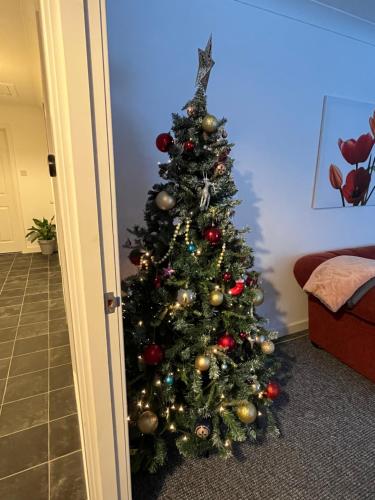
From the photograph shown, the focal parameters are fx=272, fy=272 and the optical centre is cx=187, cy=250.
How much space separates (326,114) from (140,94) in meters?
1.50

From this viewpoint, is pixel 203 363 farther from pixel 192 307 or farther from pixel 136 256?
pixel 136 256

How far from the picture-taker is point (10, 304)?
2.81m

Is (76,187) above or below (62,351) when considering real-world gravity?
above

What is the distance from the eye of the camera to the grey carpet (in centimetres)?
117

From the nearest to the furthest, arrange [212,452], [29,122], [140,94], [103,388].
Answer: [103,388] < [212,452] < [140,94] < [29,122]

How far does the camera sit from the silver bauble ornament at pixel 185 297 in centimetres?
108

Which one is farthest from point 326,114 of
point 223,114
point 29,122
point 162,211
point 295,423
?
point 29,122

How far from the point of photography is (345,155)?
2.32 meters

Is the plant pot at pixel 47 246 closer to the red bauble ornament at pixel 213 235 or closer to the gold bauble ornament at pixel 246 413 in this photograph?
the red bauble ornament at pixel 213 235

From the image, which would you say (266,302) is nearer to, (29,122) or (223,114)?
(223,114)

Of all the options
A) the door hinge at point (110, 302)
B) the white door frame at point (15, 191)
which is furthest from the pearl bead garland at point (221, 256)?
the white door frame at point (15, 191)

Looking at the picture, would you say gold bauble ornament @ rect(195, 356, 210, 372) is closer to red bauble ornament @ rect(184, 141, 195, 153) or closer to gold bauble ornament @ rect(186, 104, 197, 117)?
red bauble ornament @ rect(184, 141, 195, 153)

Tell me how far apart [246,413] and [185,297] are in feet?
A: 1.81

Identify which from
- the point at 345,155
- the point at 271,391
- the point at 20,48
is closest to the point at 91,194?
the point at 271,391
